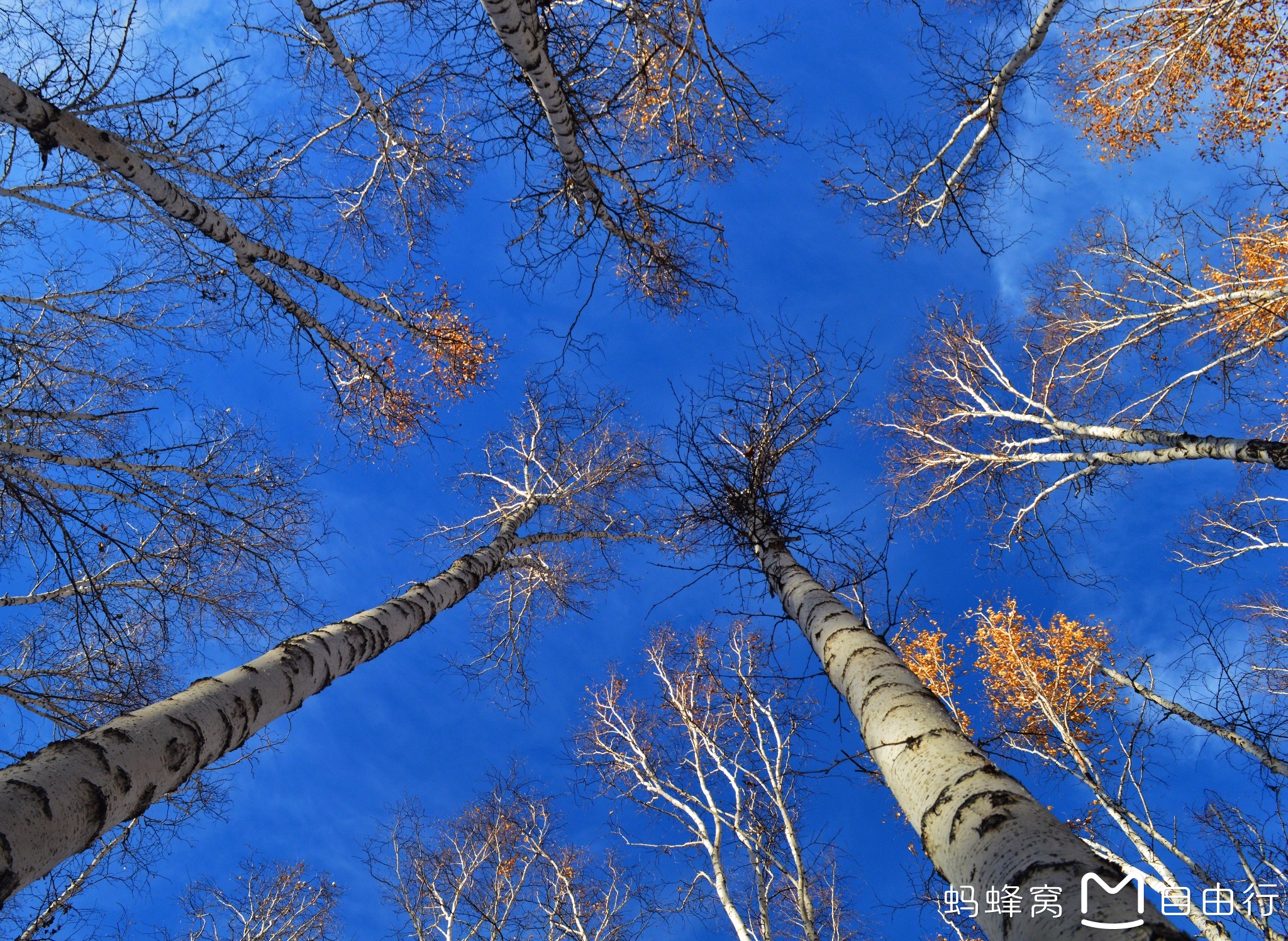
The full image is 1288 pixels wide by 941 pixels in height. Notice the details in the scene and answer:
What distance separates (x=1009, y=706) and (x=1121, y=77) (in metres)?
9.20

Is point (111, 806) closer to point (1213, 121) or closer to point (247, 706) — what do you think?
point (247, 706)

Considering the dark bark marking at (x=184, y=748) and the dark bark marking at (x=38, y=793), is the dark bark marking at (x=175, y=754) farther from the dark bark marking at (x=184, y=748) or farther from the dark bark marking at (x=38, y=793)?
the dark bark marking at (x=38, y=793)

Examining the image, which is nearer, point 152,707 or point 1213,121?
point 152,707

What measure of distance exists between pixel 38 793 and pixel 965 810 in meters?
3.06

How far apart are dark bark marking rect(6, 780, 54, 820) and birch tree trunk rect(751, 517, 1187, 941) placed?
2981 mm

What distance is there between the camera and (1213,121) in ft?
23.5

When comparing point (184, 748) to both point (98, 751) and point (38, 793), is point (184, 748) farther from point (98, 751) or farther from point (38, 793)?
point (38, 793)

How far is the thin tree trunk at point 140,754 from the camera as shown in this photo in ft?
6.11

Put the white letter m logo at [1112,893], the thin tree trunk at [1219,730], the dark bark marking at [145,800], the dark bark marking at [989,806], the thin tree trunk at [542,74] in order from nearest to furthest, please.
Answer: the white letter m logo at [1112,893] < the dark bark marking at [989,806] < the dark bark marking at [145,800] < the thin tree trunk at [542,74] < the thin tree trunk at [1219,730]

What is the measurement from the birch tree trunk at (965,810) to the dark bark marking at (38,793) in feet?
9.78

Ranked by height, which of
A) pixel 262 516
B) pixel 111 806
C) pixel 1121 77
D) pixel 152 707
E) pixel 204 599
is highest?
pixel 1121 77

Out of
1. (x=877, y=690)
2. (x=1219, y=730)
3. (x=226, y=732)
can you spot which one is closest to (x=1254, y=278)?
(x=1219, y=730)

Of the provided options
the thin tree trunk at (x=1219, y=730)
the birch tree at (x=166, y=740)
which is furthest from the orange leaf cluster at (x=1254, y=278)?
the birch tree at (x=166, y=740)

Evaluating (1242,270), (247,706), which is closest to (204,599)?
(247,706)
